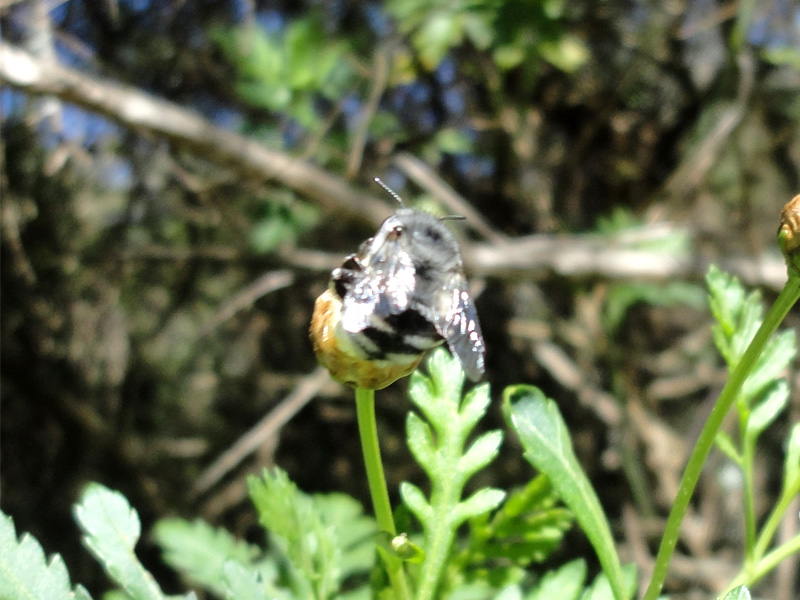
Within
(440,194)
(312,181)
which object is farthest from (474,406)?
(440,194)

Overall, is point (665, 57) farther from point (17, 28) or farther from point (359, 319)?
point (359, 319)

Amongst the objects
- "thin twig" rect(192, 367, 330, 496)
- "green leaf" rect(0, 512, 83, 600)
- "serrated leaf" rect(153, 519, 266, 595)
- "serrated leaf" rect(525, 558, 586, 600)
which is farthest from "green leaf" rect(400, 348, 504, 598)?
"thin twig" rect(192, 367, 330, 496)

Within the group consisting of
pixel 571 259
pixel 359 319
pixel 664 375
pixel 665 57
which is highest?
pixel 665 57

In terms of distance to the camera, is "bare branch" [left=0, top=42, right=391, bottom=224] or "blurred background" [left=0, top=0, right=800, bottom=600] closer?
"bare branch" [left=0, top=42, right=391, bottom=224]

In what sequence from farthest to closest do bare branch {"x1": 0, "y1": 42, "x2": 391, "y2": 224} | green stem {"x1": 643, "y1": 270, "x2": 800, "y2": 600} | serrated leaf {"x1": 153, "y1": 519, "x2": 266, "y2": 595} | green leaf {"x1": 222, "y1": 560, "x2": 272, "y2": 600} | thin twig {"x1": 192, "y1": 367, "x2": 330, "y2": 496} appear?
thin twig {"x1": 192, "y1": 367, "x2": 330, "y2": 496}
bare branch {"x1": 0, "y1": 42, "x2": 391, "y2": 224}
serrated leaf {"x1": 153, "y1": 519, "x2": 266, "y2": 595}
green leaf {"x1": 222, "y1": 560, "x2": 272, "y2": 600}
green stem {"x1": 643, "y1": 270, "x2": 800, "y2": 600}

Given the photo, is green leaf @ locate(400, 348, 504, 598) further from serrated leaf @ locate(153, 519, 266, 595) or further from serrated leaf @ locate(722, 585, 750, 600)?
serrated leaf @ locate(153, 519, 266, 595)

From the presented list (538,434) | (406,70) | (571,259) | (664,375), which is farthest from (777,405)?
(664,375)

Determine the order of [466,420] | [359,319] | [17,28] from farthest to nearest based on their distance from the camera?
[17,28], [466,420], [359,319]
